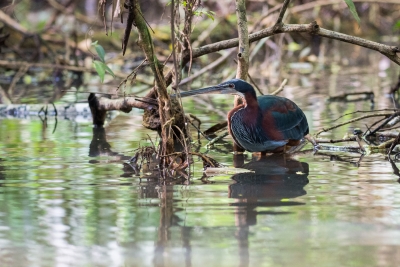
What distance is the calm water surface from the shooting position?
265 centimetres

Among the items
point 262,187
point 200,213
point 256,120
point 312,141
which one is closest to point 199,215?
point 200,213

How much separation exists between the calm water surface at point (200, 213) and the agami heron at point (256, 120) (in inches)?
4.5

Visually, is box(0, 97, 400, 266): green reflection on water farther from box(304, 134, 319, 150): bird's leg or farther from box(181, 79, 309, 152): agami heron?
box(304, 134, 319, 150): bird's leg

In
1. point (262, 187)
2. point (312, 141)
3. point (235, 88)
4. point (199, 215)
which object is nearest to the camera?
point (199, 215)

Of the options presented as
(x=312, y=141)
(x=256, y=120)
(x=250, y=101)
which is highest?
(x=250, y=101)

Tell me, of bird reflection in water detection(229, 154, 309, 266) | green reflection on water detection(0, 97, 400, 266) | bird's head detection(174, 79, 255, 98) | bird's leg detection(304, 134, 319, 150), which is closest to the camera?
green reflection on water detection(0, 97, 400, 266)

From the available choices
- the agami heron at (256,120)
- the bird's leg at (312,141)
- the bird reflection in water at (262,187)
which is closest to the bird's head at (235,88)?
the agami heron at (256,120)

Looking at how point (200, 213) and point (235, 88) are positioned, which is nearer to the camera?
point (200, 213)

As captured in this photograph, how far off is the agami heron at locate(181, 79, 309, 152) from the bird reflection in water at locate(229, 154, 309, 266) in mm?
103

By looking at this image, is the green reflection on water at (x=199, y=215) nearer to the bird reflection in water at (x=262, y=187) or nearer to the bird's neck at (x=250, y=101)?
the bird reflection in water at (x=262, y=187)

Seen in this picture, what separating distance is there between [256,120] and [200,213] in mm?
1471

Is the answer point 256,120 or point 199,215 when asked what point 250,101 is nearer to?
point 256,120

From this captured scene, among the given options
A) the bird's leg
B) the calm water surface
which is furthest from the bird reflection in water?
the bird's leg

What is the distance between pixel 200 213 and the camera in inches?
126
